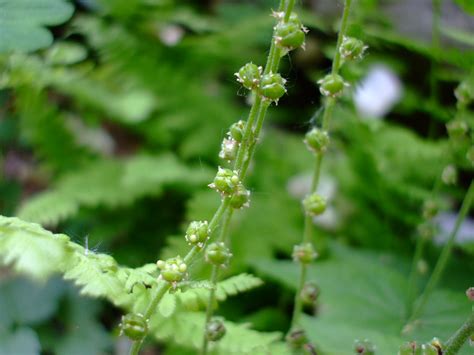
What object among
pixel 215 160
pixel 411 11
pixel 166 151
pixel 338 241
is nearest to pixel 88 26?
pixel 166 151

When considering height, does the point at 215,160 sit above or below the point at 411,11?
below

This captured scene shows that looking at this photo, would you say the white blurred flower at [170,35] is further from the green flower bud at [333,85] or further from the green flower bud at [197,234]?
the green flower bud at [197,234]

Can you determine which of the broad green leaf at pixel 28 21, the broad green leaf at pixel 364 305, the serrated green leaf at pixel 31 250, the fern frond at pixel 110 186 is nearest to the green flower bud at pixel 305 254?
the broad green leaf at pixel 364 305

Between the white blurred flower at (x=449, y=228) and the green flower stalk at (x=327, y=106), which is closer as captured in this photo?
the green flower stalk at (x=327, y=106)

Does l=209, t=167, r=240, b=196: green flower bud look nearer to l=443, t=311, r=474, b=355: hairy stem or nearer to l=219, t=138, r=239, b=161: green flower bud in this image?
l=219, t=138, r=239, b=161: green flower bud

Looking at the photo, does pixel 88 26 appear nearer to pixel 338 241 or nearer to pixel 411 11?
pixel 338 241

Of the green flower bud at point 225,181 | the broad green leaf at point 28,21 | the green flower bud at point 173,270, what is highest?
the broad green leaf at point 28,21

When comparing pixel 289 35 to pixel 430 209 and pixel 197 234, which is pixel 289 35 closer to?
pixel 197 234
